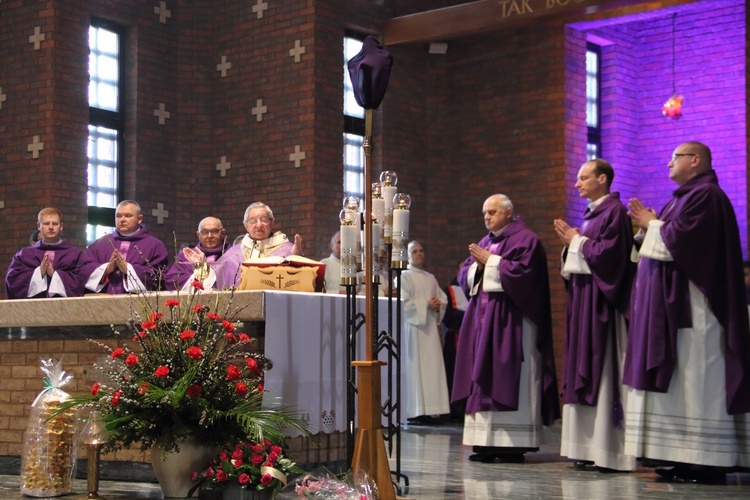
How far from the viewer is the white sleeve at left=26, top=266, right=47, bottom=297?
912cm

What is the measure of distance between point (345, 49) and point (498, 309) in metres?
6.01

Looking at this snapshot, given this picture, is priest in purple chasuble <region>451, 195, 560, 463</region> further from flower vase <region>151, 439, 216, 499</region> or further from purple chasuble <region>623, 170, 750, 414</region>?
flower vase <region>151, 439, 216, 499</region>

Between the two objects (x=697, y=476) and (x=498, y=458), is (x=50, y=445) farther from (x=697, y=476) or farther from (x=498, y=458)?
(x=697, y=476)

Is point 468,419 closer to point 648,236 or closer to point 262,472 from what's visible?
point 648,236

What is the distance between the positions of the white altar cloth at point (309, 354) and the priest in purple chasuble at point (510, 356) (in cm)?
170

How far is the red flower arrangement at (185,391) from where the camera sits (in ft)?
Result: 19.4

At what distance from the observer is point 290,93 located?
13.1m

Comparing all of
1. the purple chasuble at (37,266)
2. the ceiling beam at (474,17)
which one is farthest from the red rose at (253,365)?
the ceiling beam at (474,17)

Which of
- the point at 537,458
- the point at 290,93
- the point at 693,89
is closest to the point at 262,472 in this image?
the point at 537,458

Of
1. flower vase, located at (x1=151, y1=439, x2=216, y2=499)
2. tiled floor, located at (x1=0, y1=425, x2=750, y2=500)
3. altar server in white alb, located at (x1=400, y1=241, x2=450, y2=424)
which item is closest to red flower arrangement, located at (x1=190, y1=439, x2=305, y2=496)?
flower vase, located at (x1=151, y1=439, x2=216, y2=499)

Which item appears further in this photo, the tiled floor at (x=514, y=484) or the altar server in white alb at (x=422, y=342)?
the altar server in white alb at (x=422, y=342)

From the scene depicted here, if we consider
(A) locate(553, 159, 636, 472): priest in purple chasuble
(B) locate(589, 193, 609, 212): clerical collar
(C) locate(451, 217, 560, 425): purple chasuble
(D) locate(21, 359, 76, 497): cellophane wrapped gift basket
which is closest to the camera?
(D) locate(21, 359, 76, 497): cellophane wrapped gift basket

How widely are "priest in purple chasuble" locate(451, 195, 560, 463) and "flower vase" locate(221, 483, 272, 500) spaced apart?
119 inches

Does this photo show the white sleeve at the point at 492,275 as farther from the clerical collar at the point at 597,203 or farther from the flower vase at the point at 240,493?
the flower vase at the point at 240,493
